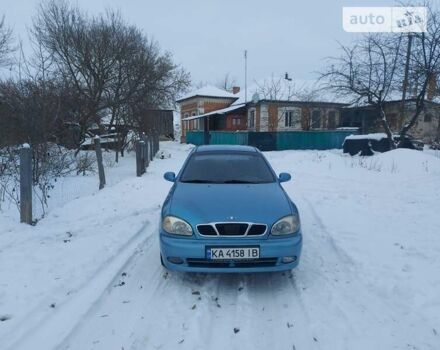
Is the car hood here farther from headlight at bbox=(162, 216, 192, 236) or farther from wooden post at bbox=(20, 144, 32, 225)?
wooden post at bbox=(20, 144, 32, 225)

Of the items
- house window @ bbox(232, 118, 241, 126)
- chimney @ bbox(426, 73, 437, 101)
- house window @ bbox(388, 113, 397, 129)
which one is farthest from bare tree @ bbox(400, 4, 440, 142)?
house window @ bbox(232, 118, 241, 126)

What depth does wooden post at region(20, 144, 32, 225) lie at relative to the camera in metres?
5.77

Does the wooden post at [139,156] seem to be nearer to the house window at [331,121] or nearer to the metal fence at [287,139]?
the metal fence at [287,139]

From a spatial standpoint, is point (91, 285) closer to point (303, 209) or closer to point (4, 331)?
point (4, 331)

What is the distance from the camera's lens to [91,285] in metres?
3.90

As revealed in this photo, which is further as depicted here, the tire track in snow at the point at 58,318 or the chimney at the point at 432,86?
the chimney at the point at 432,86

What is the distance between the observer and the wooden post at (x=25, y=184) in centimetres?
577

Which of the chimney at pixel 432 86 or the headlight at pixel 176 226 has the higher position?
the chimney at pixel 432 86

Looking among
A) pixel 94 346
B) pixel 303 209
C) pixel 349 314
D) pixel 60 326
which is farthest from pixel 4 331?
pixel 303 209

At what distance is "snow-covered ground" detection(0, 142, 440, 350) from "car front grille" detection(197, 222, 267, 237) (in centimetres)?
68

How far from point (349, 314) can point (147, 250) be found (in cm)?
280

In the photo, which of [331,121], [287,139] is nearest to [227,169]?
[287,139]

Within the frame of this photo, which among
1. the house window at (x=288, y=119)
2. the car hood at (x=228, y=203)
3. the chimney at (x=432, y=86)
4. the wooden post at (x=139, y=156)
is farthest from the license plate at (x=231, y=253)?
the house window at (x=288, y=119)

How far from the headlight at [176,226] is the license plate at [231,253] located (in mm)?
309
